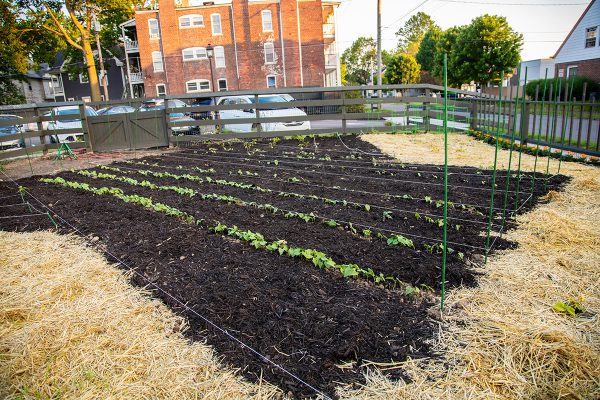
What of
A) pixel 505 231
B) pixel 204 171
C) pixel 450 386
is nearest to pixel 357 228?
pixel 505 231

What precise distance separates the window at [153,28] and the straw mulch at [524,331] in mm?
38497

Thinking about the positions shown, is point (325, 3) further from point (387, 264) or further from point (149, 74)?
point (387, 264)

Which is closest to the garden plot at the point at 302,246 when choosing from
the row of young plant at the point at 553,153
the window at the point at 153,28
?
the row of young plant at the point at 553,153

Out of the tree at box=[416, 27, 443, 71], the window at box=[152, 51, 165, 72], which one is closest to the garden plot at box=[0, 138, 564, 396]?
the window at box=[152, 51, 165, 72]

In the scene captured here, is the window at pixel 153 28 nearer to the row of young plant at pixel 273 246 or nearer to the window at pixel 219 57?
the window at pixel 219 57

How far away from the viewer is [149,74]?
120 ft

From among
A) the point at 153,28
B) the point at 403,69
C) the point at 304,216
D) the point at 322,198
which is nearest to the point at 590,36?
the point at 403,69

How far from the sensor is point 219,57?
35.8 m

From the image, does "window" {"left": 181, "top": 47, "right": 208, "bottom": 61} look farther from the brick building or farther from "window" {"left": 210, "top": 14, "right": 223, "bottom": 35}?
"window" {"left": 210, "top": 14, "right": 223, "bottom": 35}

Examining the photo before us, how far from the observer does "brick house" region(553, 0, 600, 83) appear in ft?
92.0

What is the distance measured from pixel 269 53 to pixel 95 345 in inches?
1410

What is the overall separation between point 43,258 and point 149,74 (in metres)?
36.6

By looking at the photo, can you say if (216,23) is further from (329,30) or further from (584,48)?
(584,48)

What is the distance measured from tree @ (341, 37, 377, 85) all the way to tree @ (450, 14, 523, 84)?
42062mm
